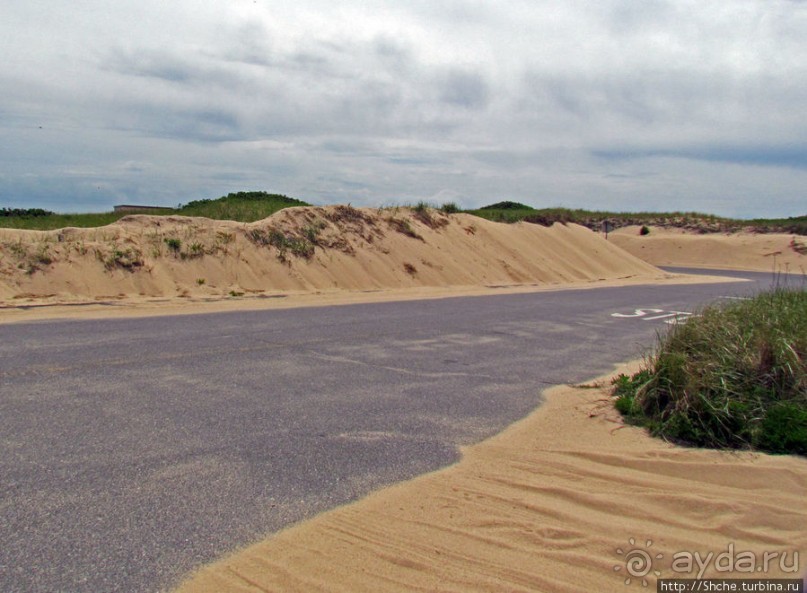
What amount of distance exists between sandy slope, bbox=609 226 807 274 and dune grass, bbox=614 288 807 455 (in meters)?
42.5

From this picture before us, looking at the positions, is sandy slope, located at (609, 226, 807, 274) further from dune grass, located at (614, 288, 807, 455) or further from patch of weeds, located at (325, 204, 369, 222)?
dune grass, located at (614, 288, 807, 455)

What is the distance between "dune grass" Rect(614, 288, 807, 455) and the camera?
559 centimetres

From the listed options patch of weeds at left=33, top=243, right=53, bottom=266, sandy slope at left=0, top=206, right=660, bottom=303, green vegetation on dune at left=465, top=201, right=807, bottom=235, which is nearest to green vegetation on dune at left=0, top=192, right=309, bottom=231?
sandy slope at left=0, top=206, right=660, bottom=303

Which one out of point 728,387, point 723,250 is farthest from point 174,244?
point 723,250

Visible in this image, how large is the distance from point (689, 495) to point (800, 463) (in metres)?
1.14

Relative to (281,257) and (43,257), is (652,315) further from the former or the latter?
(43,257)

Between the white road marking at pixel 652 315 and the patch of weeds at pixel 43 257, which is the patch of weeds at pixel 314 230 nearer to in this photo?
the patch of weeds at pixel 43 257

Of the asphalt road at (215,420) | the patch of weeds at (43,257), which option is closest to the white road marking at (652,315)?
the asphalt road at (215,420)

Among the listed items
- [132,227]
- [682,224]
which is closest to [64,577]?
[132,227]

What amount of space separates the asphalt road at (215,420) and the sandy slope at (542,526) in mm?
306

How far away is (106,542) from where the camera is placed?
3822mm

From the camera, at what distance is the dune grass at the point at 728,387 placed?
5.59 meters

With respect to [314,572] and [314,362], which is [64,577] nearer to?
[314,572]

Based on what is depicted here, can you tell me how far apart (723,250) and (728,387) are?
1980 inches
